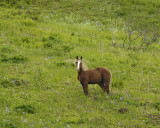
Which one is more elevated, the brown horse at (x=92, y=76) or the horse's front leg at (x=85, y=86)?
the brown horse at (x=92, y=76)

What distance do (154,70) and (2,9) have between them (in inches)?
472

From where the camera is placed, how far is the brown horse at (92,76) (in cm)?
983

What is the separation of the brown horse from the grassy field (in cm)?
34

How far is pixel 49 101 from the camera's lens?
9438 mm

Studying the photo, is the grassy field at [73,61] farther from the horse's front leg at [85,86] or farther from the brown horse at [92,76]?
the brown horse at [92,76]

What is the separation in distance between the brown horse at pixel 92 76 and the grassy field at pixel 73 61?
1.10 feet

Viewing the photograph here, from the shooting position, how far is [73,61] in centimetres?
1362

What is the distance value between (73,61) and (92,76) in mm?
3694

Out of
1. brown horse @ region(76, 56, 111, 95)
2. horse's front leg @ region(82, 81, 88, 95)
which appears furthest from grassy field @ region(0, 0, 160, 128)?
brown horse @ region(76, 56, 111, 95)

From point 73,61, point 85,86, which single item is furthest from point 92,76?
point 73,61

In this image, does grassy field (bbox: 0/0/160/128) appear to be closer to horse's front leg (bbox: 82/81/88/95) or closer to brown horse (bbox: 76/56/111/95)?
horse's front leg (bbox: 82/81/88/95)

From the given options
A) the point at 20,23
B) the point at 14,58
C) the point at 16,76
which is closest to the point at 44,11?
the point at 20,23

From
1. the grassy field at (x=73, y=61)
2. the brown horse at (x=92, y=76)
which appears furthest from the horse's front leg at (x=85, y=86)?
the grassy field at (x=73, y=61)

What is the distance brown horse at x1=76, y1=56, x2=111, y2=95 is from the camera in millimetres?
9828
